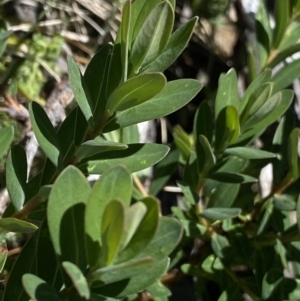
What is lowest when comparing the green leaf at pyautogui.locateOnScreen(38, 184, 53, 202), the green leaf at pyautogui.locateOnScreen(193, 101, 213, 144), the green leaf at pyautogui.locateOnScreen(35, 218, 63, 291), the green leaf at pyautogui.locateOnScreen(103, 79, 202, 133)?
the green leaf at pyautogui.locateOnScreen(35, 218, 63, 291)

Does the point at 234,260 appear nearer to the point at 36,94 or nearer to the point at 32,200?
the point at 32,200

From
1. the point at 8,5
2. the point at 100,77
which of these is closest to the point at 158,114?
the point at 100,77

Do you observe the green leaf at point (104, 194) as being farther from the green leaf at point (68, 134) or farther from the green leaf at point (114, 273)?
the green leaf at point (68, 134)

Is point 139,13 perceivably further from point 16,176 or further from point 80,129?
point 16,176

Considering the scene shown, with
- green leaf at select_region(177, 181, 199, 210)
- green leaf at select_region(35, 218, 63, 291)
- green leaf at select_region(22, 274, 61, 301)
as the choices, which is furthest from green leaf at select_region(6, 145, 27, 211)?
green leaf at select_region(177, 181, 199, 210)

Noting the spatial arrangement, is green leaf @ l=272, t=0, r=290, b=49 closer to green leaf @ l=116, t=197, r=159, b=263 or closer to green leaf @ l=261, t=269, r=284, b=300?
green leaf @ l=261, t=269, r=284, b=300

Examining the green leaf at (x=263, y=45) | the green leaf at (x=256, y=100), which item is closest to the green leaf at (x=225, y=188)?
the green leaf at (x=256, y=100)
